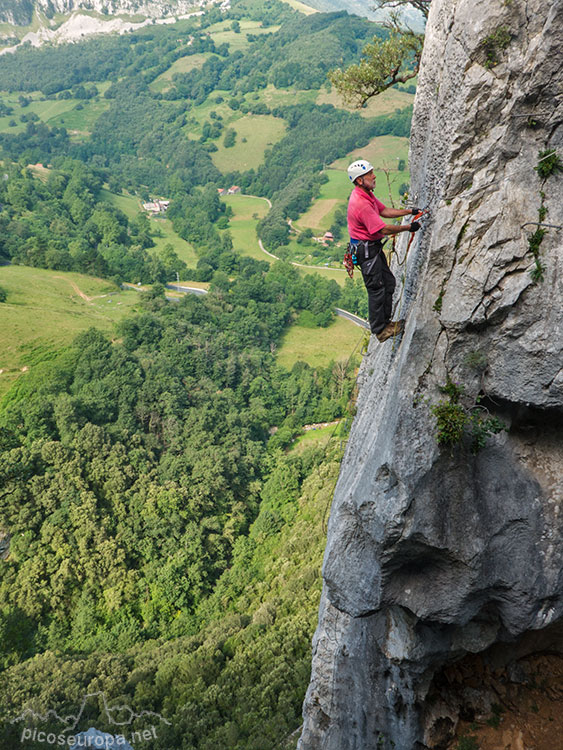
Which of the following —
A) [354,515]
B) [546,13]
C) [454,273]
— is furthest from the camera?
[354,515]

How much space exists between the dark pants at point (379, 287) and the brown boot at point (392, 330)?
0.30 ft

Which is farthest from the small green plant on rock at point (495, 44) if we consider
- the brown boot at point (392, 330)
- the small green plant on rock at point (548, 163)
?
the brown boot at point (392, 330)

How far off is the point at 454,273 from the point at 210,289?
101406mm

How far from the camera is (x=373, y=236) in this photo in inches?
400

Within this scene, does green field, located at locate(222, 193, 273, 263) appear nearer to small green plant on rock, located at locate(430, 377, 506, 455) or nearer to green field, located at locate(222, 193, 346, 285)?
green field, located at locate(222, 193, 346, 285)

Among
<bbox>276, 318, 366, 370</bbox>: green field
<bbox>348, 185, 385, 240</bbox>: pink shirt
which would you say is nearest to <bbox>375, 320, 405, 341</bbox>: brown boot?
<bbox>348, 185, 385, 240</bbox>: pink shirt

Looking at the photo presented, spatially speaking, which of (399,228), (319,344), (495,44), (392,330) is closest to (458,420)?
(392,330)

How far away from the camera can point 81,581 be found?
4216 cm

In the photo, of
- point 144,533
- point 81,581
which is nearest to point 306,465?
point 144,533

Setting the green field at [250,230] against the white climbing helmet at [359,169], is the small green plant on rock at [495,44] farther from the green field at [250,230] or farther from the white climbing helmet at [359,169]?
the green field at [250,230]

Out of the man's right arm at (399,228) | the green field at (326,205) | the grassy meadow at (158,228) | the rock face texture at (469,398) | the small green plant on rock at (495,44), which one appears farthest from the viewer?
the green field at (326,205)

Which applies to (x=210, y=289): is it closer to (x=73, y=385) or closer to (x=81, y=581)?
(x=73, y=385)

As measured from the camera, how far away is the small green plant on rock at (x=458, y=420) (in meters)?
9.08

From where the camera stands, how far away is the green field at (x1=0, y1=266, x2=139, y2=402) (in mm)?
66000
